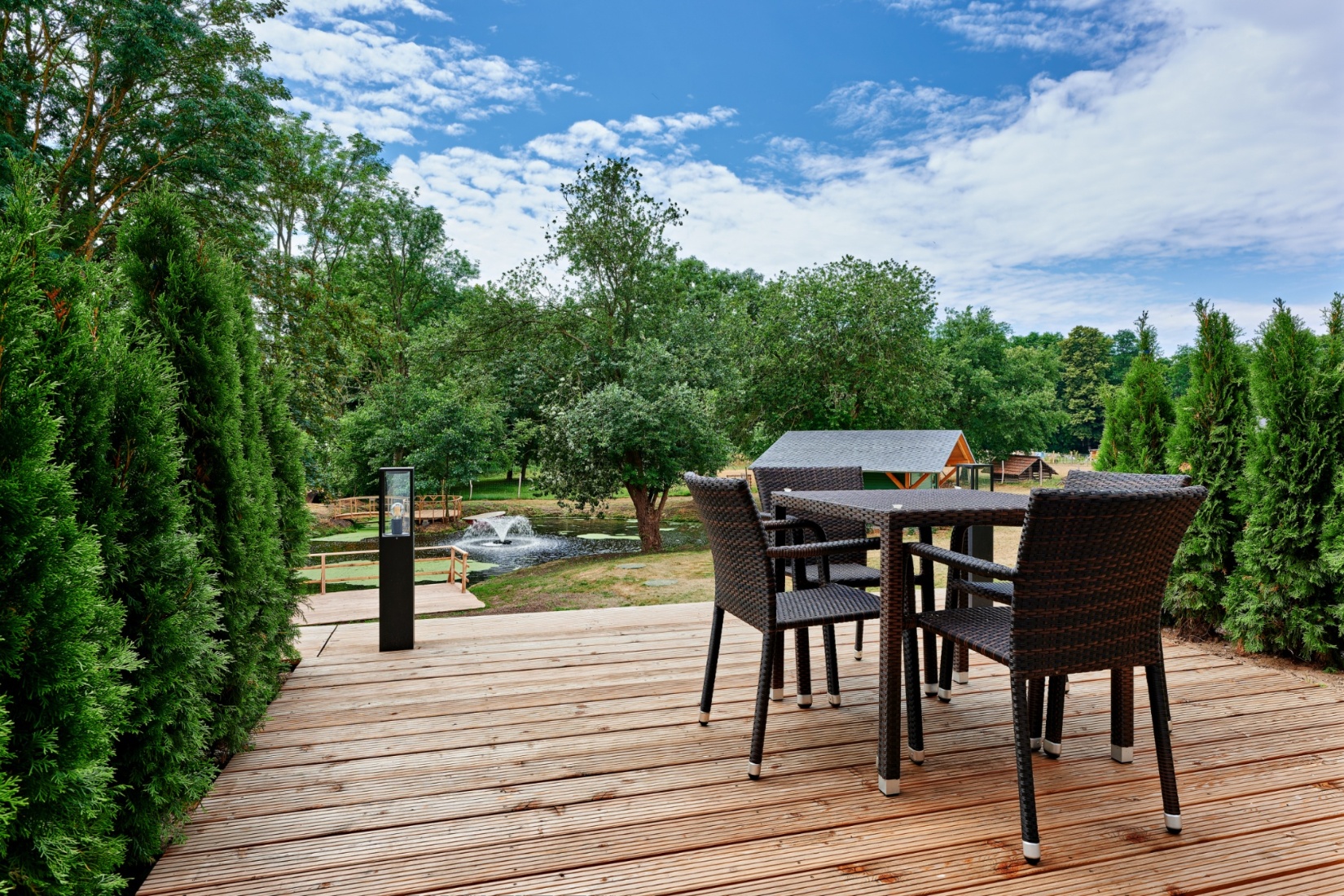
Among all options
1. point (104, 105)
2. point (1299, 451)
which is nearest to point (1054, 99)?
point (1299, 451)

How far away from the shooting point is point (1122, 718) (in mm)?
2068

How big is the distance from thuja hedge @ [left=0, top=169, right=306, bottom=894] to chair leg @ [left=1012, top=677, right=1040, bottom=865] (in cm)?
189

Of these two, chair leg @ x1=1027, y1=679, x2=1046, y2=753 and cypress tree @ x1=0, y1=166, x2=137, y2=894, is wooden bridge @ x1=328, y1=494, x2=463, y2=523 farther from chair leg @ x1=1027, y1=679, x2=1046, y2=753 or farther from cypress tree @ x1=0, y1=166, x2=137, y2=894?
cypress tree @ x1=0, y1=166, x2=137, y2=894

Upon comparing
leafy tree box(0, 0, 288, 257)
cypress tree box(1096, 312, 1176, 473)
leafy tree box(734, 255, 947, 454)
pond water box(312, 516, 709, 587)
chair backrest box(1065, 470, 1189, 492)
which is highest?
leafy tree box(0, 0, 288, 257)

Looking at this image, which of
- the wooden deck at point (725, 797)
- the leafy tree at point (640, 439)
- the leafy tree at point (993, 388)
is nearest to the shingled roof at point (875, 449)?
the leafy tree at point (640, 439)

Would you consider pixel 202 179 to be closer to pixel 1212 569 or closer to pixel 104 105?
pixel 104 105

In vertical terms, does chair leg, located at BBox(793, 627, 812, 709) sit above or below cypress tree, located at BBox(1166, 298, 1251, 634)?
below

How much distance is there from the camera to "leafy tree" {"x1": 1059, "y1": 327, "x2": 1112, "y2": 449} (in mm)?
41094

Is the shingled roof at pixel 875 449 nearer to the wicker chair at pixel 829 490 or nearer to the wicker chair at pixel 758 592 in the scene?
the wicker chair at pixel 829 490

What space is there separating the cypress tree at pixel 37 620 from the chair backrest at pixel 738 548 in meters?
1.48

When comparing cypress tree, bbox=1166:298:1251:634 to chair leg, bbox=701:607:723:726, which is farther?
cypress tree, bbox=1166:298:1251:634

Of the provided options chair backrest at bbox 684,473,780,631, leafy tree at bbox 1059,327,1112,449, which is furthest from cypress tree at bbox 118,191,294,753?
leafy tree at bbox 1059,327,1112,449

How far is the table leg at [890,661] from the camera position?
187 cm

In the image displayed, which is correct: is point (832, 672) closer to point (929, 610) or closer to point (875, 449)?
point (929, 610)
